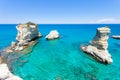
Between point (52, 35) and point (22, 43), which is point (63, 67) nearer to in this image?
point (22, 43)

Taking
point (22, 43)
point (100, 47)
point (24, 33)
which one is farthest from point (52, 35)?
point (100, 47)

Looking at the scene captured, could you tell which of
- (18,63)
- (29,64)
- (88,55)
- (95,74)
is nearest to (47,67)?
(29,64)

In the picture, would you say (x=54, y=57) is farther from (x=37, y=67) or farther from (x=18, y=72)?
(x=18, y=72)

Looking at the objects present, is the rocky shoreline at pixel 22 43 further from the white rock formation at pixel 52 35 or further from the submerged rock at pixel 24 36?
the white rock formation at pixel 52 35

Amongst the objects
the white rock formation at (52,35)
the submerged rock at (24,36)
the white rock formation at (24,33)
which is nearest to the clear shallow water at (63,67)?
the submerged rock at (24,36)

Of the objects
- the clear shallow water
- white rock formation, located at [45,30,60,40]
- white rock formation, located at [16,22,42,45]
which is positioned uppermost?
white rock formation, located at [16,22,42,45]

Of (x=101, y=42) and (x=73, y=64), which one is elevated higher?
(x=101, y=42)

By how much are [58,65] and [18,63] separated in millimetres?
8032

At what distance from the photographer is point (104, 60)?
32.2 meters

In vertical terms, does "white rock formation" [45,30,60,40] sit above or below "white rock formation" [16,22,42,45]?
below

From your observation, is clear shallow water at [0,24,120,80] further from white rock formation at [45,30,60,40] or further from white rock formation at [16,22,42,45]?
white rock formation at [45,30,60,40]

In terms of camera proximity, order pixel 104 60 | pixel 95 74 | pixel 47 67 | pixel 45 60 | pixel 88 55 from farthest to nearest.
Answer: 1. pixel 88 55
2. pixel 45 60
3. pixel 104 60
4. pixel 47 67
5. pixel 95 74

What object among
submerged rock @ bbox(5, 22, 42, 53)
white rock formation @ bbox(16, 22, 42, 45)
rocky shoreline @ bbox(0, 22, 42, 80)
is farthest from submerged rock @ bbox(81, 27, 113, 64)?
white rock formation @ bbox(16, 22, 42, 45)

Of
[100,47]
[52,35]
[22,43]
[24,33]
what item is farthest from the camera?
[52,35]
